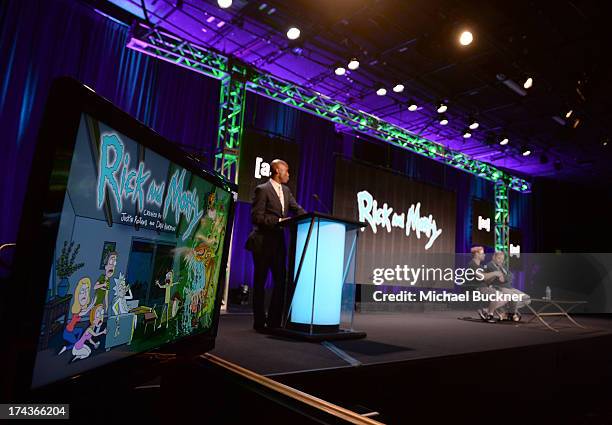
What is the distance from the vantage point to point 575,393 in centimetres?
380

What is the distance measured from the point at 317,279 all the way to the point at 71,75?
4.01m

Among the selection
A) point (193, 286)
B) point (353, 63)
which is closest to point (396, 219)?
point (353, 63)

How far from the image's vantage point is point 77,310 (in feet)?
2.60

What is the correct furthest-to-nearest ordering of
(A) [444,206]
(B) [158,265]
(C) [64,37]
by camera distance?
1. (A) [444,206]
2. (C) [64,37]
3. (B) [158,265]

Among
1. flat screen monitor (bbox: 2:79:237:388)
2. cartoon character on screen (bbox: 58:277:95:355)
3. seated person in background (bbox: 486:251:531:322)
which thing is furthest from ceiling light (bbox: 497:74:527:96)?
A: cartoon character on screen (bbox: 58:277:95:355)

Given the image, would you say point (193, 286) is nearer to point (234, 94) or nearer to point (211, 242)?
point (211, 242)

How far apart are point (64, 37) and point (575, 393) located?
23.8 feet

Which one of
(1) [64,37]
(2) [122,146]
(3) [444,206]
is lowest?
(2) [122,146]

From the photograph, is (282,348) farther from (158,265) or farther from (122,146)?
(122,146)

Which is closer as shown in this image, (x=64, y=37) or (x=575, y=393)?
(x=575, y=393)

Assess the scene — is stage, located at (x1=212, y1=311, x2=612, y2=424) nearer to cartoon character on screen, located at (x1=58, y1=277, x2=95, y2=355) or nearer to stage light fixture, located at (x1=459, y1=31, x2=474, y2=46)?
cartoon character on screen, located at (x1=58, y1=277, x2=95, y2=355)

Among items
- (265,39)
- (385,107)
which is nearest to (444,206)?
(385,107)

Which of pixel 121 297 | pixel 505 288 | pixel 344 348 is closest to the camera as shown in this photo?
pixel 121 297

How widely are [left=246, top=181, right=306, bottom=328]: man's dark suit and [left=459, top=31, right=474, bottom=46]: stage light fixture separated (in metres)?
3.79
